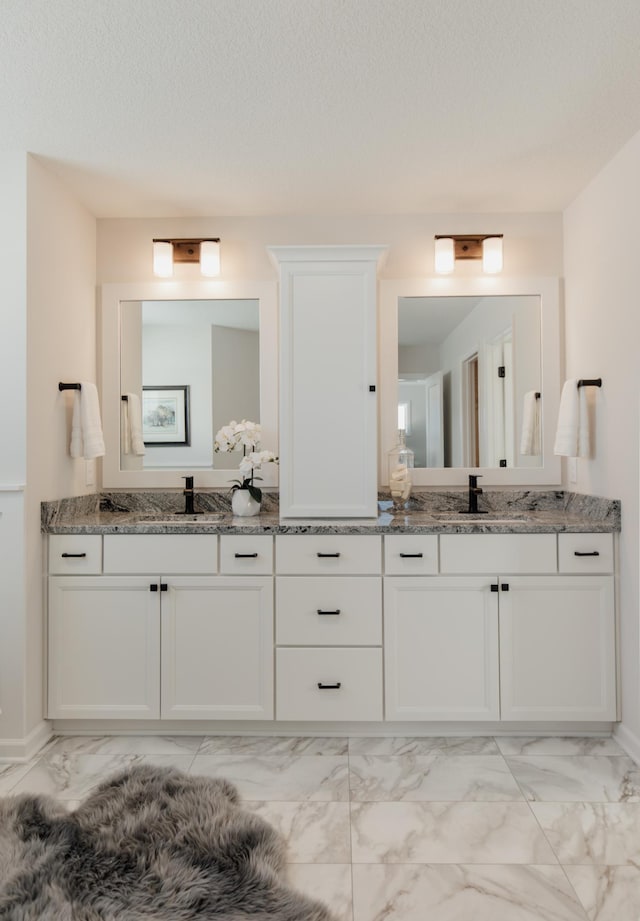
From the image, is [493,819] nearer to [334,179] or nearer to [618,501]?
[618,501]

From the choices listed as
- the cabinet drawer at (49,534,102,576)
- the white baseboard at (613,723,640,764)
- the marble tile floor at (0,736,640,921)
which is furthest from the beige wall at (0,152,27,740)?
the white baseboard at (613,723,640,764)

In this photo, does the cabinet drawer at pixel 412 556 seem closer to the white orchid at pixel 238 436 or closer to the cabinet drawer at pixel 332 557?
the cabinet drawer at pixel 332 557

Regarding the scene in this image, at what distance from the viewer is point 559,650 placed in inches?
103

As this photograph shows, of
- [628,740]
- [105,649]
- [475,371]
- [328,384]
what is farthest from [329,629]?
[475,371]

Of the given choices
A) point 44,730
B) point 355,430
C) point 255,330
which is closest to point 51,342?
point 255,330

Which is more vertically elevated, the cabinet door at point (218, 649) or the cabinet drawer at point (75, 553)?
the cabinet drawer at point (75, 553)

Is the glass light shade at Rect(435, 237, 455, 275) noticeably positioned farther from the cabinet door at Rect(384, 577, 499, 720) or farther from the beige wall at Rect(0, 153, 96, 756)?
the beige wall at Rect(0, 153, 96, 756)

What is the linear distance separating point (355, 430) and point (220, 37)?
155 cm

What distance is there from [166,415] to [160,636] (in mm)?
1167

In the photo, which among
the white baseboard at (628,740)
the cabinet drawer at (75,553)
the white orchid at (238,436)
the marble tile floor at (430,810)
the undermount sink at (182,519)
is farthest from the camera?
the white orchid at (238,436)

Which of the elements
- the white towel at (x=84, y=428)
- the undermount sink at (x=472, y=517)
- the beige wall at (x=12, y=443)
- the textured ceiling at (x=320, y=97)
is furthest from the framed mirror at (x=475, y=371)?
the beige wall at (x=12, y=443)

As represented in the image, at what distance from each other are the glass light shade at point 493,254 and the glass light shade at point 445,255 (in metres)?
0.17

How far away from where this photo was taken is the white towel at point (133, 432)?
3.29 m

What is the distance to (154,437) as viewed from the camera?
3277mm
